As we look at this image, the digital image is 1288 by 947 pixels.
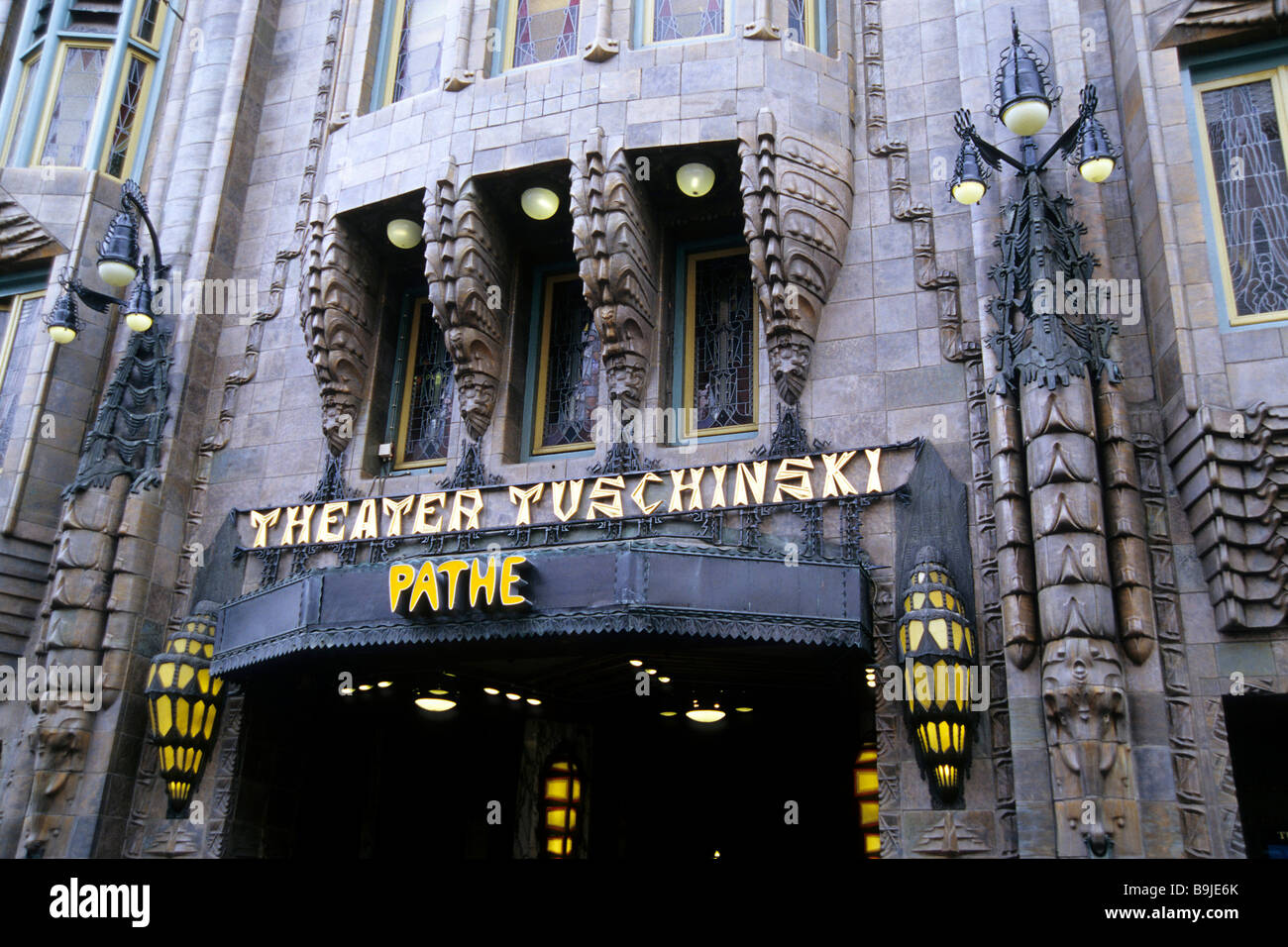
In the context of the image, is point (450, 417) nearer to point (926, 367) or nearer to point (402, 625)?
point (402, 625)

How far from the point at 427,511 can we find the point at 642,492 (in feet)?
Answer: 10.9

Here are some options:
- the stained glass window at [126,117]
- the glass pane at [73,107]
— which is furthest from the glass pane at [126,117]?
the glass pane at [73,107]

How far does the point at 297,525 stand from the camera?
18.4m

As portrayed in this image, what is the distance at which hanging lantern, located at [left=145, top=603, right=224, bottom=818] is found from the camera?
17281 mm

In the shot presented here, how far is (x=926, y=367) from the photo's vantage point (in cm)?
1589

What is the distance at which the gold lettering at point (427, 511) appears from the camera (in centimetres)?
1755

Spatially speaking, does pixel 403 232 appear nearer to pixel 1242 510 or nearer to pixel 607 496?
pixel 607 496

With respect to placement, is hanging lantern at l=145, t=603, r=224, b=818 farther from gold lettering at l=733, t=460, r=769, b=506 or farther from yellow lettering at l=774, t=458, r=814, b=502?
yellow lettering at l=774, t=458, r=814, b=502

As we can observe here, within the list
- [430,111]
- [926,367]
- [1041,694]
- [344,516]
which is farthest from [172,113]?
[1041,694]

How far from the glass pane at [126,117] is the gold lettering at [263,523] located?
7984 mm

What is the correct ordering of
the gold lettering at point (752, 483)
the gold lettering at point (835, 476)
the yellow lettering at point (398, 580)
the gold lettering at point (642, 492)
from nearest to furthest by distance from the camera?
the yellow lettering at point (398, 580) < the gold lettering at point (835, 476) < the gold lettering at point (752, 483) < the gold lettering at point (642, 492)

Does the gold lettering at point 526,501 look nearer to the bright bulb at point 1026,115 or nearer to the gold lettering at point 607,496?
the gold lettering at point 607,496

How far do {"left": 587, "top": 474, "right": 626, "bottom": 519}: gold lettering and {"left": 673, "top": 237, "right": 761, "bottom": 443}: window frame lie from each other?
1275mm

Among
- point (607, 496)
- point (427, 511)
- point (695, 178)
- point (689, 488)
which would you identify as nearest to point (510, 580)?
point (607, 496)
